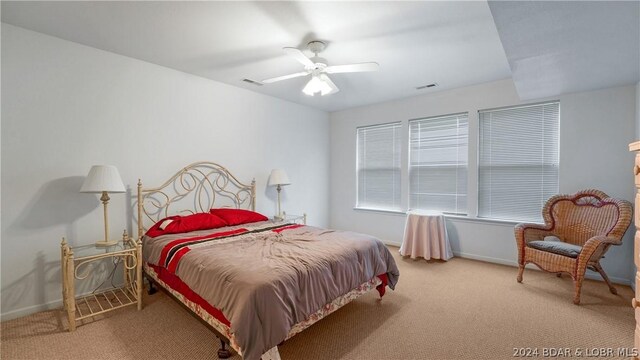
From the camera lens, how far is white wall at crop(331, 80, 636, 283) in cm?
316

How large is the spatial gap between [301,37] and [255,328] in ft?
7.83

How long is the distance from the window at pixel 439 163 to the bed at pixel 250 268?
6.98ft

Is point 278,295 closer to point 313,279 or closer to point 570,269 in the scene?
point 313,279

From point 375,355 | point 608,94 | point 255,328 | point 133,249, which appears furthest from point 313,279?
point 608,94

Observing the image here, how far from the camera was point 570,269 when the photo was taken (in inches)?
107

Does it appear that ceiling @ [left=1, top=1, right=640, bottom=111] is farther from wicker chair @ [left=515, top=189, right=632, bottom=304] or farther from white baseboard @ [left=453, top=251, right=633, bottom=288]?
white baseboard @ [left=453, top=251, right=633, bottom=288]

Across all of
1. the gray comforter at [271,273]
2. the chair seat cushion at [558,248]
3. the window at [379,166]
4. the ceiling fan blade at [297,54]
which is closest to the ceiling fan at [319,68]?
the ceiling fan blade at [297,54]

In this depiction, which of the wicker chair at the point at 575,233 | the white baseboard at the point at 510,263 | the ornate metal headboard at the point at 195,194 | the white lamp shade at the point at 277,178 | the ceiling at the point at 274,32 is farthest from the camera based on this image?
the white lamp shade at the point at 277,178

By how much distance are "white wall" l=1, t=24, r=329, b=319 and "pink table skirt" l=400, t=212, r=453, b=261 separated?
2.80m

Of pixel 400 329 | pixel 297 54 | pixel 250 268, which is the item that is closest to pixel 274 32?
pixel 297 54

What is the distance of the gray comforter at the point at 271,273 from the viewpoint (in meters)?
1.64

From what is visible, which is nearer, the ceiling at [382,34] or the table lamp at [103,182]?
the ceiling at [382,34]

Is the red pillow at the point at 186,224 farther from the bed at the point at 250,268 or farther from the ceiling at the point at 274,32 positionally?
the ceiling at the point at 274,32

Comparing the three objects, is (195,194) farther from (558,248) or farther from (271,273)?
(558,248)
